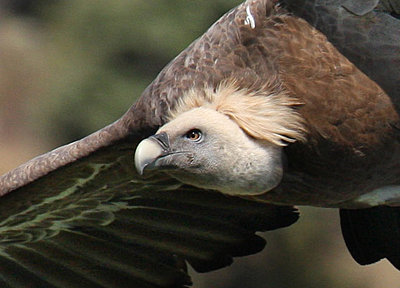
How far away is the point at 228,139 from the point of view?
15.9 feet

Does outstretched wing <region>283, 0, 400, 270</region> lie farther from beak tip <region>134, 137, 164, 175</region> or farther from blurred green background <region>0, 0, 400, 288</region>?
blurred green background <region>0, 0, 400, 288</region>

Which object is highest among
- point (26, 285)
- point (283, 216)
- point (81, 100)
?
point (81, 100)

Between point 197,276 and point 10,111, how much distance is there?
7.96 feet

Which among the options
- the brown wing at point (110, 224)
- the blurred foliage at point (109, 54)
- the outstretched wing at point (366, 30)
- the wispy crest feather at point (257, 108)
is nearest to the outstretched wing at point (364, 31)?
the outstretched wing at point (366, 30)

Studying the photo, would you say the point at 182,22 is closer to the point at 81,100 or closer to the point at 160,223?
the point at 81,100

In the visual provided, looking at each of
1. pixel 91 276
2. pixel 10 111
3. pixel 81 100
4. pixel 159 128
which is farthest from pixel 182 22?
pixel 159 128

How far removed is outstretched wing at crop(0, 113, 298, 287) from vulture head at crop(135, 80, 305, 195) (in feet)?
2.73

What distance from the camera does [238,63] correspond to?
4984 mm

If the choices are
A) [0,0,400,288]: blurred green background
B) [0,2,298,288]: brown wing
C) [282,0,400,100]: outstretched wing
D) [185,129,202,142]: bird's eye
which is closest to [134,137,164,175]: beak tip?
[185,129,202,142]: bird's eye

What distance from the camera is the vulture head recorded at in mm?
4840

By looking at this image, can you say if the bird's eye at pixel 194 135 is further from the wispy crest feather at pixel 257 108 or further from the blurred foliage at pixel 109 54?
the blurred foliage at pixel 109 54

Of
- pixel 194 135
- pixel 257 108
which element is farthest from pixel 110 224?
pixel 257 108

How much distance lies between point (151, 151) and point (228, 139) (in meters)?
0.32

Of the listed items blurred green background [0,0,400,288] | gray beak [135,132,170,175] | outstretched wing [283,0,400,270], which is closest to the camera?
gray beak [135,132,170,175]
